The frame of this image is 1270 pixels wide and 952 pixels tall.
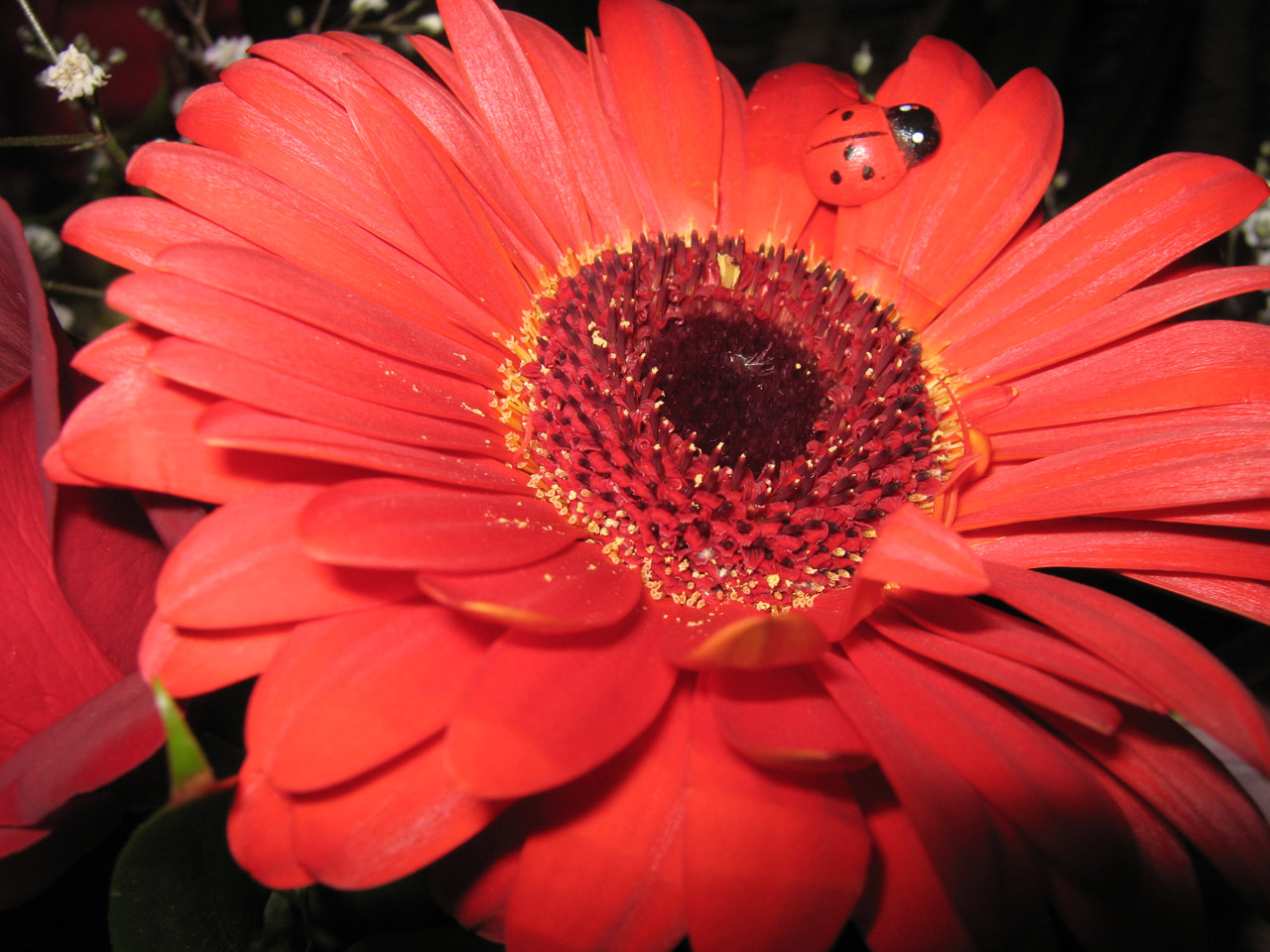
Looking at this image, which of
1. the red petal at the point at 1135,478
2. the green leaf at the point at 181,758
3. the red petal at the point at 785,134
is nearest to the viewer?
the green leaf at the point at 181,758

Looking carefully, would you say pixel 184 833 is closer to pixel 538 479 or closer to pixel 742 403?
pixel 538 479

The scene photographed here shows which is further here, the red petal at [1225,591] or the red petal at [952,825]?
the red petal at [1225,591]

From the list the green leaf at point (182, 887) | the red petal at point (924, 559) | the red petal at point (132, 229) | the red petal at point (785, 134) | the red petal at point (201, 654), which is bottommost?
the green leaf at point (182, 887)

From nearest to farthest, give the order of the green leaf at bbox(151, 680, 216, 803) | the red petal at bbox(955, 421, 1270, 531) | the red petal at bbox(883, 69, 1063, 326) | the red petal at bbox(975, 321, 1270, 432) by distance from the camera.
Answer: the green leaf at bbox(151, 680, 216, 803) → the red petal at bbox(955, 421, 1270, 531) → the red petal at bbox(975, 321, 1270, 432) → the red petal at bbox(883, 69, 1063, 326)

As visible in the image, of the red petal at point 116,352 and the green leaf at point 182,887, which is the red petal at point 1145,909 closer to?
the green leaf at point 182,887

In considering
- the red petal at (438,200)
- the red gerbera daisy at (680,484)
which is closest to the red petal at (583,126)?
the red gerbera daisy at (680,484)

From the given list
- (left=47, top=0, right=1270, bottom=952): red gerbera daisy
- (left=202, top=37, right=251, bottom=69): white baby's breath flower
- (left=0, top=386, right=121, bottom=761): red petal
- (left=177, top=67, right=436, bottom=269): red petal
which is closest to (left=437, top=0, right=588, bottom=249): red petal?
(left=47, top=0, right=1270, bottom=952): red gerbera daisy

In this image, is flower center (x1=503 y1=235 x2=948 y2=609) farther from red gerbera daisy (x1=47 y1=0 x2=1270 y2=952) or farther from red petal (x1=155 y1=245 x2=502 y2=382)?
red petal (x1=155 y1=245 x2=502 y2=382)
